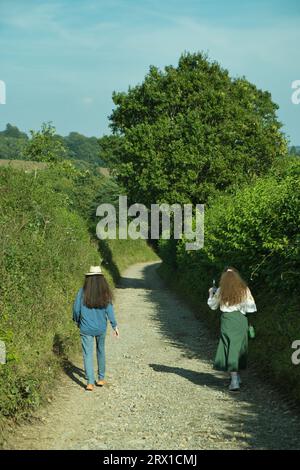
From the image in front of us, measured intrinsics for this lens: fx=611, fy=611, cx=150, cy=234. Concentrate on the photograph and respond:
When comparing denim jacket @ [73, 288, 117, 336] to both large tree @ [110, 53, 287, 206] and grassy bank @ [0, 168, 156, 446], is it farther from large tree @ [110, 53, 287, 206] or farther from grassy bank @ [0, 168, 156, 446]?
large tree @ [110, 53, 287, 206]

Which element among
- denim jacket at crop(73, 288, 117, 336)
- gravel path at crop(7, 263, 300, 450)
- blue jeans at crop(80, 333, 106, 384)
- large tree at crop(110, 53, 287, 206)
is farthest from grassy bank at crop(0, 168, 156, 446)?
large tree at crop(110, 53, 287, 206)

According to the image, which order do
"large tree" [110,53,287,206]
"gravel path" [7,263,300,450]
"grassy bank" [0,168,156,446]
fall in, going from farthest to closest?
"large tree" [110,53,287,206]
"grassy bank" [0,168,156,446]
"gravel path" [7,263,300,450]

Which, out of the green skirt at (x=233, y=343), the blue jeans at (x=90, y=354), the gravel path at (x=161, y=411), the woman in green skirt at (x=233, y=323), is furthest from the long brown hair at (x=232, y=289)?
the blue jeans at (x=90, y=354)

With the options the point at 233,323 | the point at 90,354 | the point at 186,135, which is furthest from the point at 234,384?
the point at 186,135

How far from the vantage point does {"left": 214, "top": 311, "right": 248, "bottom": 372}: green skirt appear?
31.7ft

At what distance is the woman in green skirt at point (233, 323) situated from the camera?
9.73 metres

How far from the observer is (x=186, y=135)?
29.3 m

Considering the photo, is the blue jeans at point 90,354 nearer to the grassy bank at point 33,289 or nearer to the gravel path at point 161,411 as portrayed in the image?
the gravel path at point 161,411

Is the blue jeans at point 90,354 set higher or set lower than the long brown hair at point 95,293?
lower

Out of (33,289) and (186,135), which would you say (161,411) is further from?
(186,135)

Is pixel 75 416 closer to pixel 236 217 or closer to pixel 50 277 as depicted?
pixel 50 277

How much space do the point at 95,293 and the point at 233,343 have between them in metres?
2.36

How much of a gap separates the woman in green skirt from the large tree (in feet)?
62.7

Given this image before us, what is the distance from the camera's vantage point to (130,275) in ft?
146
